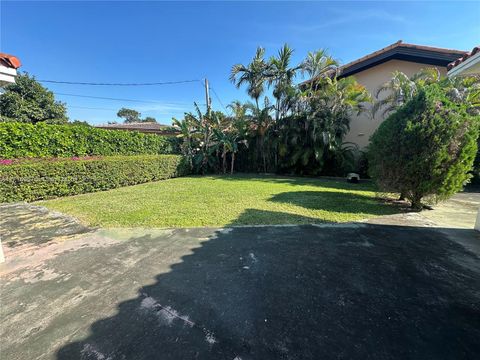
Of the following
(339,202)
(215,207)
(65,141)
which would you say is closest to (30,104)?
(65,141)

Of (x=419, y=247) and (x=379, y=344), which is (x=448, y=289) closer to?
(x=419, y=247)

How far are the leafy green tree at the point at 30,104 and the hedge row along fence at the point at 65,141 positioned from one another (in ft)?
46.5

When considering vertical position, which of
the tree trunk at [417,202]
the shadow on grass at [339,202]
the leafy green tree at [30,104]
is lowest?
the shadow on grass at [339,202]

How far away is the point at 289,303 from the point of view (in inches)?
99.6

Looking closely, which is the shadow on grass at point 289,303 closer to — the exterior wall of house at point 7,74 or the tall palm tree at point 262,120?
the exterior wall of house at point 7,74

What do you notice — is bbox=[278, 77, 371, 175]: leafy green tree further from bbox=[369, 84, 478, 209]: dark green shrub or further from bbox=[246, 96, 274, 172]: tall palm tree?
bbox=[369, 84, 478, 209]: dark green shrub

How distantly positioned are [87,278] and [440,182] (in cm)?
814

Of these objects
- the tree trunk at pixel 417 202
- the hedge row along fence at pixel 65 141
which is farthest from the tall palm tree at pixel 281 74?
the tree trunk at pixel 417 202

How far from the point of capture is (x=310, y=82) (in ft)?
46.1

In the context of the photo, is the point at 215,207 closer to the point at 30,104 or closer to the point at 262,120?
the point at 262,120

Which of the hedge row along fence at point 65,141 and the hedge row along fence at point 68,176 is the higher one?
the hedge row along fence at point 65,141

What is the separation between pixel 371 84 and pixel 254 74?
7.92 meters

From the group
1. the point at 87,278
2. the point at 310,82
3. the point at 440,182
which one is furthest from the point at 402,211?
the point at 310,82

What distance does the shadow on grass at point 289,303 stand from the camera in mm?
1952
